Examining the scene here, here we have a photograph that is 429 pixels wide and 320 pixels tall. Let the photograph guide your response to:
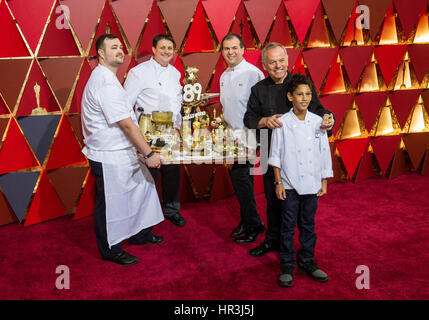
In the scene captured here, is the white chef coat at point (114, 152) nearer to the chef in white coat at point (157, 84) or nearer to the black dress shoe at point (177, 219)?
the chef in white coat at point (157, 84)

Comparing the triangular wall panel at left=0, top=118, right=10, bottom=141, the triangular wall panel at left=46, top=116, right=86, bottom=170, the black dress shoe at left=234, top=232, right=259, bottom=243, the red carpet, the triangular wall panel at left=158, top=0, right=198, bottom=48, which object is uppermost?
the triangular wall panel at left=158, top=0, right=198, bottom=48

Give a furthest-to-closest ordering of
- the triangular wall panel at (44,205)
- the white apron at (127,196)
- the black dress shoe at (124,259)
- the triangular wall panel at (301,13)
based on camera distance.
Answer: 1. the triangular wall panel at (301,13)
2. the triangular wall panel at (44,205)
3. the black dress shoe at (124,259)
4. the white apron at (127,196)

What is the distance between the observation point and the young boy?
2.41m

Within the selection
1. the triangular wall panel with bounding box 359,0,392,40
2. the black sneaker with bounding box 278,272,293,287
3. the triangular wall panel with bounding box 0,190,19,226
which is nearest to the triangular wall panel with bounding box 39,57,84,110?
the triangular wall panel with bounding box 0,190,19,226

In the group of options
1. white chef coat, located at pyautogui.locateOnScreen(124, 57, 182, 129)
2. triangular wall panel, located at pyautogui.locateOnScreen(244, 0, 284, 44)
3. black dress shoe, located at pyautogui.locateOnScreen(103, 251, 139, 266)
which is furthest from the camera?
triangular wall panel, located at pyautogui.locateOnScreen(244, 0, 284, 44)

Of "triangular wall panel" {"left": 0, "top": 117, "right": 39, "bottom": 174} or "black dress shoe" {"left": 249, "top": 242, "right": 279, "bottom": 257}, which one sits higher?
"triangular wall panel" {"left": 0, "top": 117, "right": 39, "bottom": 174}

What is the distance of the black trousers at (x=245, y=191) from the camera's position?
2977 millimetres

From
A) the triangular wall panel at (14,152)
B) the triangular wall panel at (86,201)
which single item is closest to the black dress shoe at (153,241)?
the triangular wall panel at (86,201)

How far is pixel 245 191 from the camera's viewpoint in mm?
3006

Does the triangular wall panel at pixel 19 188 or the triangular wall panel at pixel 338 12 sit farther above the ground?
the triangular wall panel at pixel 338 12

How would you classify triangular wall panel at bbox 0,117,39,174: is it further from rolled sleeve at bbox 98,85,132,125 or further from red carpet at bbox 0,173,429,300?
rolled sleeve at bbox 98,85,132,125

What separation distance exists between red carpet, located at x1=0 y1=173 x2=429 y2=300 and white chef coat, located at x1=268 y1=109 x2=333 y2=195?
24.2 inches

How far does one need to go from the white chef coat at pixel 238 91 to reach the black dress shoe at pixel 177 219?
936 mm
